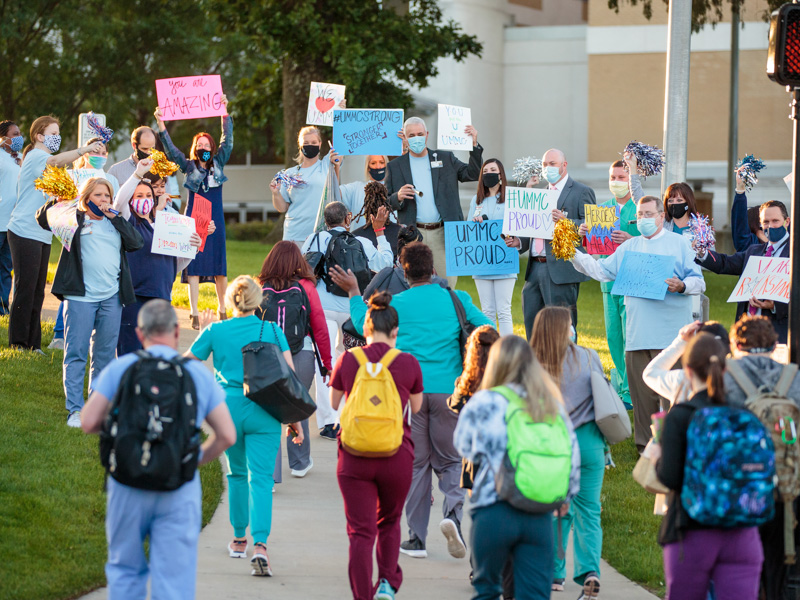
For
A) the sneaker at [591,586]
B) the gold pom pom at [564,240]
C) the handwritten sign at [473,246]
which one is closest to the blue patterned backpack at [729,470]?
Answer: the sneaker at [591,586]

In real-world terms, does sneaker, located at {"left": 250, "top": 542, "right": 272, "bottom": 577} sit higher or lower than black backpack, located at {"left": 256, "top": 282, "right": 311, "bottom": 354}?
lower

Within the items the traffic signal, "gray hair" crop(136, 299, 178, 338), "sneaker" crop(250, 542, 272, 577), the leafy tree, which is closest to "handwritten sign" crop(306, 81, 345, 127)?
the traffic signal

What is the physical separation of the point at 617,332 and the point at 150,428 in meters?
6.23

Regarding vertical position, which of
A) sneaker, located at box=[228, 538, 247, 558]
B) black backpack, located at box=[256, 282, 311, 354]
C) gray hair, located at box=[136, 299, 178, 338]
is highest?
gray hair, located at box=[136, 299, 178, 338]

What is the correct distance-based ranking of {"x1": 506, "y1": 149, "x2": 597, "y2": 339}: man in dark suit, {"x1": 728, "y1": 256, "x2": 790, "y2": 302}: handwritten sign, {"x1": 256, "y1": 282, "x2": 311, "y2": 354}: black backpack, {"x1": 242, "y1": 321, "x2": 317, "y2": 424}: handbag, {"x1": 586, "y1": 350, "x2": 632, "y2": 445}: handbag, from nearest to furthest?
{"x1": 586, "y1": 350, "x2": 632, "y2": 445}: handbag → {"x1": 242, "y1": 321, "x2": 317, "y2": 424}: handbag → {"x1": 256, "y1": 282, "x2": 311, "y2": 354}: black backpack → {"x1": 728, "y1": 256, "x2": 790, "y2": 302}: handwritten sign → {"x1": 506, "y1": 149, "x2": 597, "y2": 339}: man in dark suit

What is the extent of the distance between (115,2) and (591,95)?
14954 mm

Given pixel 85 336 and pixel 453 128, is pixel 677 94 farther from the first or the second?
pixel 85 336

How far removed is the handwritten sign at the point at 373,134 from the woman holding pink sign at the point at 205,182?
4.05 ft

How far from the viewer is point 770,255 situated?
884 cm

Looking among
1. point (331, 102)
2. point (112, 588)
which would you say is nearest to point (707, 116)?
point (331, 102)

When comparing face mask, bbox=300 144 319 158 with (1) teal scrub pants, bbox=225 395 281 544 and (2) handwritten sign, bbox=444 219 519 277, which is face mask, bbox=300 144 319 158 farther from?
(1) teal scrub pants, bbox=225 395 281 544

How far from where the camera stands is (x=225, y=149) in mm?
11719

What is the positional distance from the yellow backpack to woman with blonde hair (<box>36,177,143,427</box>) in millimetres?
3755

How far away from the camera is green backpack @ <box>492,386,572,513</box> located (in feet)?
15.9
